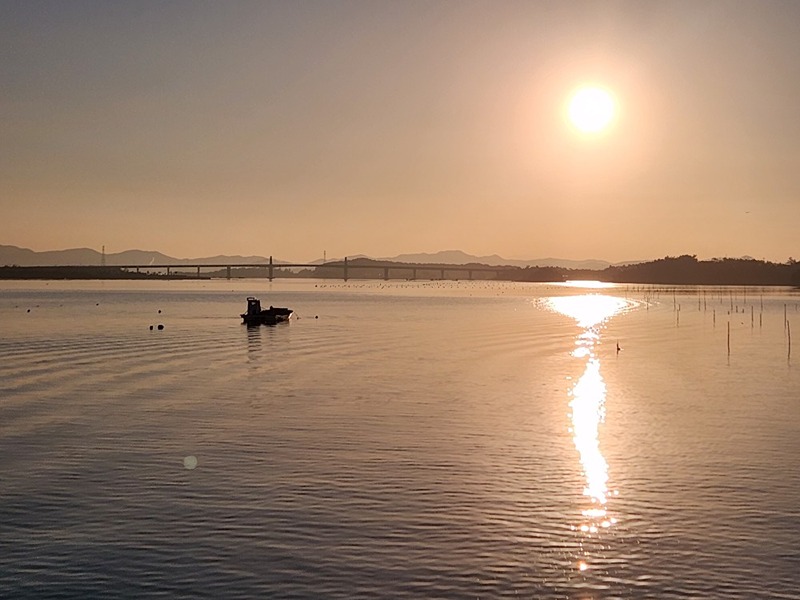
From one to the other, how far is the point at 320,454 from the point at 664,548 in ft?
32.9

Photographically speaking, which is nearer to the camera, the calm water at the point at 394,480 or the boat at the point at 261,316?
the calm water at the point at 394,480

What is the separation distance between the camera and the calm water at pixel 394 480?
13.9 metres

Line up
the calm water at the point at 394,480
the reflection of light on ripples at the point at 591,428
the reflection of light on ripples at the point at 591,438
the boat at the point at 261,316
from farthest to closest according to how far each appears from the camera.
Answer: the boat at the point at 261,316 → the reflection of light on ripples at the point at 591,428 → the reflection of light on ripples at the point at 591,438 → the calm water at the point at 394,480

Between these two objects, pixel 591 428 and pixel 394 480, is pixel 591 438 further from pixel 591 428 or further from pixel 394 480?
pixel 394 480

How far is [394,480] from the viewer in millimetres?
19969

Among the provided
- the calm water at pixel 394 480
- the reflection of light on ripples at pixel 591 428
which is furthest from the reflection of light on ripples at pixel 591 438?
the calm water at pixel 394 480

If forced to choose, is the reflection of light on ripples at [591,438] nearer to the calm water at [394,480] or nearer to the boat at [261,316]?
the calm water at [394,480]

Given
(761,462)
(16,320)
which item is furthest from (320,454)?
(16,320)

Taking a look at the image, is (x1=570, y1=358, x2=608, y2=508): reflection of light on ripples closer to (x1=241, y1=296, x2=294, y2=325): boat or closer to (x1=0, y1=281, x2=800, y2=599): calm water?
(x1=0, y1=281, x2=800, y2=599): calm water

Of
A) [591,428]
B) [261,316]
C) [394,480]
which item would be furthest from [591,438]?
[261,316]

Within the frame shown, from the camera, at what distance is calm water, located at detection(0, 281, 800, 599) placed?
13891 mm

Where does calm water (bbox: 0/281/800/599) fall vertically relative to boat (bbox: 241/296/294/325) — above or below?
below

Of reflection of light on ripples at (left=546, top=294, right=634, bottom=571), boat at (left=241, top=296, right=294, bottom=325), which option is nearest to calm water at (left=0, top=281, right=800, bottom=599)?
reflection of light on ripples at (left=546, top=294, right=634, bottom=571)

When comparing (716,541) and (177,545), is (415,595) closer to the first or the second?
(177,545)
